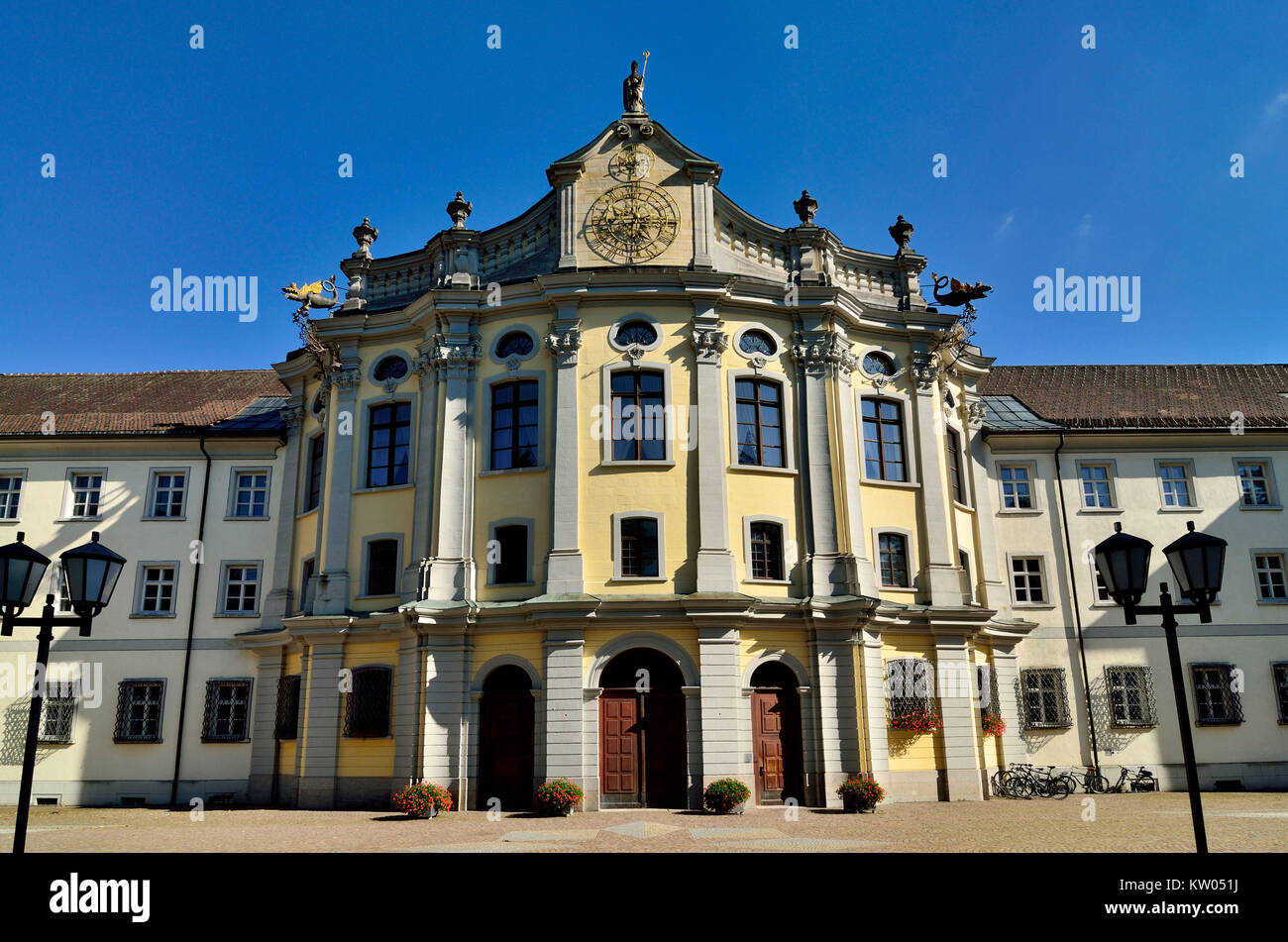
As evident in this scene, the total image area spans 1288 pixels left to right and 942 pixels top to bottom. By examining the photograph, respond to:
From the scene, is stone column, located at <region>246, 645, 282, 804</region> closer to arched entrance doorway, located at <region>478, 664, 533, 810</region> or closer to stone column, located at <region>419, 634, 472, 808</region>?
stone column, located at <region>419, 634, 472, 808</region>

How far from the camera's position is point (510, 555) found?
2622cm

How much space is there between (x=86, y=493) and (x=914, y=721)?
27940mm

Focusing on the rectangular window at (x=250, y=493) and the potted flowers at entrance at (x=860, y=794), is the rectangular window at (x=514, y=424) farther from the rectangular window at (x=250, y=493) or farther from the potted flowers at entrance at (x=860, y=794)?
the potted flowers at entrance at (x=860, y=794)

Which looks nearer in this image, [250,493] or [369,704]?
[369,704]

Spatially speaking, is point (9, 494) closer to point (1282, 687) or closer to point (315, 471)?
point (315, 471)

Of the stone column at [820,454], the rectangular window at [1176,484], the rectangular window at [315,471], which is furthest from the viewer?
the rectangular window at [1176,484]

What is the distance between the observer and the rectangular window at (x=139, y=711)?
1195 inches

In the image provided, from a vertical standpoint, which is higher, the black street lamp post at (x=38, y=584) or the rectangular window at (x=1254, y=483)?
the rectangular window at (x=1254, y=483)

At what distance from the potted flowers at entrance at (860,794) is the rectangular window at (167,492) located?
932 inches

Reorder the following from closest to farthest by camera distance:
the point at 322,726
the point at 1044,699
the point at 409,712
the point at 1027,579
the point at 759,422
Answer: the point at 409,712 → the point at 322,726 → the point at 759,422 → the point at 1044,699 → the point at 1027,579

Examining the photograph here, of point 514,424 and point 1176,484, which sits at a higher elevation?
point 514,424

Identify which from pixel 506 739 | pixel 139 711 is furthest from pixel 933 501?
pixel 139 711

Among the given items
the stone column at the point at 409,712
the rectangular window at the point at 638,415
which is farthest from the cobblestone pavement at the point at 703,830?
the rectangular window at the point at 638,415

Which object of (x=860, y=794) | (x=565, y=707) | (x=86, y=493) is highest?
(x=86, y=493)
